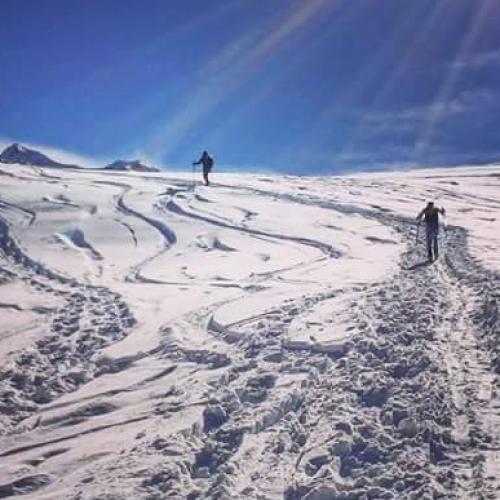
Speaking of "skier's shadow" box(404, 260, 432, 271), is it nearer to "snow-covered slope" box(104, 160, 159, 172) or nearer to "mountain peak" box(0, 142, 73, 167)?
"snow-covered slope" box(104, 160, 159, 172)

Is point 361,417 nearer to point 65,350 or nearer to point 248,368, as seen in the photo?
point 248,368

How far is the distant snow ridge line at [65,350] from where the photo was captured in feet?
29.6

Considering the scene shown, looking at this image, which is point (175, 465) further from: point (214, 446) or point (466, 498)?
point (466, 498)

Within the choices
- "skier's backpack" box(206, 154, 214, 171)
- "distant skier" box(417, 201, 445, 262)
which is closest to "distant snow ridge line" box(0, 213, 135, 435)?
"distant skier" box(417, 201, 445, 262)

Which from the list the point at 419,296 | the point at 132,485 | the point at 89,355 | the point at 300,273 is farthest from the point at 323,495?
the point at 300,273

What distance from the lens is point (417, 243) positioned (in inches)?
813

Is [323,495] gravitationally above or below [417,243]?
below

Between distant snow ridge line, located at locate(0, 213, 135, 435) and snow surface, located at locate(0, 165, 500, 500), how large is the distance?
0.13 ft

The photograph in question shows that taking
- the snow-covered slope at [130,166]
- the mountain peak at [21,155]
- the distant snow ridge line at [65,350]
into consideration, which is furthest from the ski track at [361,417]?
the mountain peak at [21,155]

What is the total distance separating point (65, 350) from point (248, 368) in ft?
10.3

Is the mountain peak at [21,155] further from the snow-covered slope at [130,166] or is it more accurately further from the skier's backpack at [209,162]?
the skier's backpack at [209,162]

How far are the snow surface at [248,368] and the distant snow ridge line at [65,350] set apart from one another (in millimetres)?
40

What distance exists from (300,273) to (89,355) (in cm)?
681

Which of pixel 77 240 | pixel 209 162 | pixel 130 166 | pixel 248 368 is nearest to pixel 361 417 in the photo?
pixel 248 368
